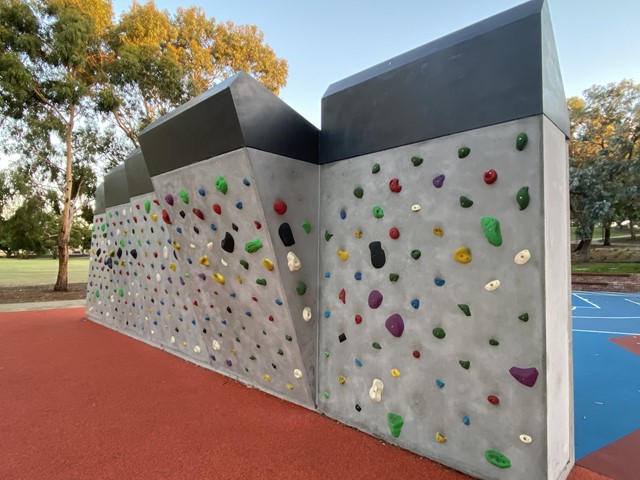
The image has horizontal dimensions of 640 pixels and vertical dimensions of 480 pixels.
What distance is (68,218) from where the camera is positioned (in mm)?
13828

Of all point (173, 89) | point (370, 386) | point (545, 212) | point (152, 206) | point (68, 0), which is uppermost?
point (68, 0)

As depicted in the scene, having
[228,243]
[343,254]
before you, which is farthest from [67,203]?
[343,254]

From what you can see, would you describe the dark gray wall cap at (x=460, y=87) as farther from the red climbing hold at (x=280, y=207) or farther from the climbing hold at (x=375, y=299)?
the climbing hold at (x=375, y=299)

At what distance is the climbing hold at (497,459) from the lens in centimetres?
246

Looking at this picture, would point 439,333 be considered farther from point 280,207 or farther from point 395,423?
point 280,207

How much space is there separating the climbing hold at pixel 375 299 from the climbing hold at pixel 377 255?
24cm

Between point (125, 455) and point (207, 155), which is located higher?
point (207, 155)

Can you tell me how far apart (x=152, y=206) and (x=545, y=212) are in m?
5.62

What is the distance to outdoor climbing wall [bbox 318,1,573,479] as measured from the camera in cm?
234

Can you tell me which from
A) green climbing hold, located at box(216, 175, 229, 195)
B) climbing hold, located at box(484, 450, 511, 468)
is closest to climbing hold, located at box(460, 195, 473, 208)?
climbing hold, located at box(484, 450, 511, 468)

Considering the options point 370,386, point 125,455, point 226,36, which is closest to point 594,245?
point 226,36

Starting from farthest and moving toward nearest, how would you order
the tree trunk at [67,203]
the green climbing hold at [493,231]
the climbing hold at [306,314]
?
1. the tree trunk at [67,203]
2. the climbing hold at [306,314]
3. the green climbing hold at [493,231]

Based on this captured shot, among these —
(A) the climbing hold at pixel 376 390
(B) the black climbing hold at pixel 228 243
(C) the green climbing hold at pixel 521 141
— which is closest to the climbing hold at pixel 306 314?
(A) the climbing hold at pixel 376 390

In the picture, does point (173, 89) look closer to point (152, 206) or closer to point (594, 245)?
point (152, 206)
